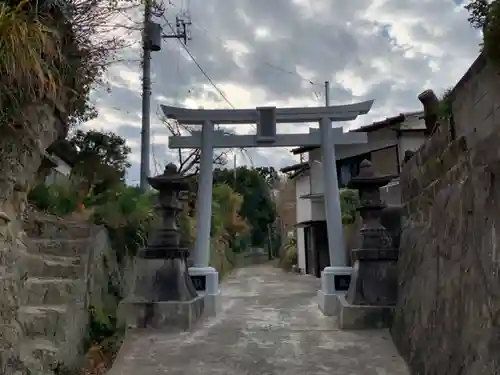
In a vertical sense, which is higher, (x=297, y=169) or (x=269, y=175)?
(x=269, y=175)

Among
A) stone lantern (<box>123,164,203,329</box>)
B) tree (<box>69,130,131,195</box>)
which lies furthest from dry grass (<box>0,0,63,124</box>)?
tree (<box>69,130,131,195</box>)

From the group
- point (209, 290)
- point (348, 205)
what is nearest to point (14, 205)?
point (209, 290)

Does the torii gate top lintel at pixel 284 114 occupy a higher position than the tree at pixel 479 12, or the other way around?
the torii gate top lintel at pixel 284 114

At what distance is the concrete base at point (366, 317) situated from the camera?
19.4ft

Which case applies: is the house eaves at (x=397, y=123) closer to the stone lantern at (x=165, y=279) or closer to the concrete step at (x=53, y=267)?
the stone lantern at (x=165, y=279)

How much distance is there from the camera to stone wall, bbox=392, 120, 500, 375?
2.88 metres

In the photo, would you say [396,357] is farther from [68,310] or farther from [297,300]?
[297,300]

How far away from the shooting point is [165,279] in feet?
21.1

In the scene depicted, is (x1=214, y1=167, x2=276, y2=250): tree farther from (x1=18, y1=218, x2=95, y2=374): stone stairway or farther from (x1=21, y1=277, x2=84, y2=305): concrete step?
(x1=21, y1=277, x2=84, y2=305): concrete step

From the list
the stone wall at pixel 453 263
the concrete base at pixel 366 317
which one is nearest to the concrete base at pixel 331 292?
the concrete base at pixel 366 317

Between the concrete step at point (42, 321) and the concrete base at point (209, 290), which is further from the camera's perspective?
the concrete base at point (209, 290)

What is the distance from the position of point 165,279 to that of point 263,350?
1.92 metres

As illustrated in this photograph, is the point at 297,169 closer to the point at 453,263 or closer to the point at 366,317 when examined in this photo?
the point at 366,317

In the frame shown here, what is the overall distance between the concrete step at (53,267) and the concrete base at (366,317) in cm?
332
